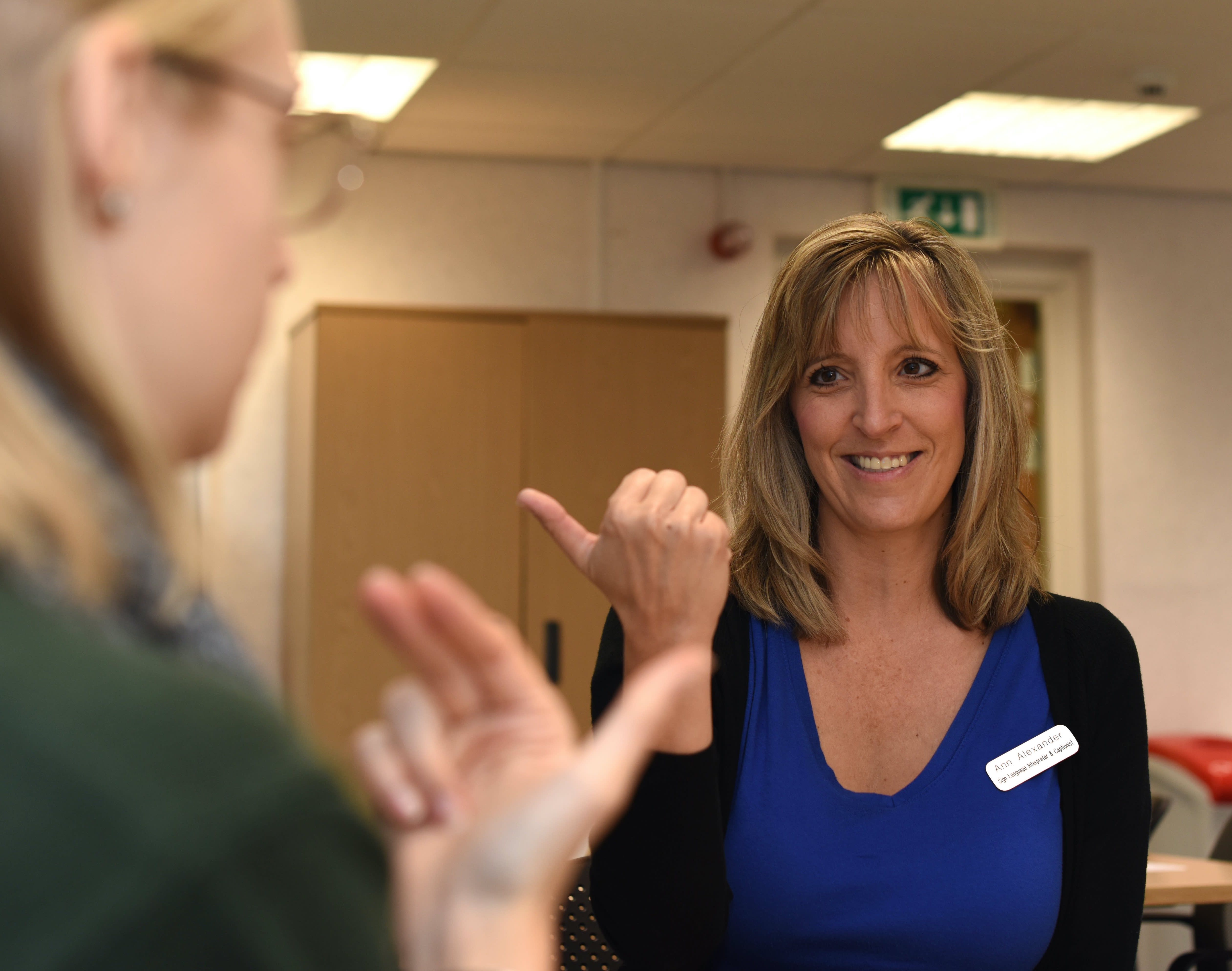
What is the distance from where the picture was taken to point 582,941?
181 centimetres

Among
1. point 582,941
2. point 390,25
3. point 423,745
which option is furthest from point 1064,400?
point 423,745

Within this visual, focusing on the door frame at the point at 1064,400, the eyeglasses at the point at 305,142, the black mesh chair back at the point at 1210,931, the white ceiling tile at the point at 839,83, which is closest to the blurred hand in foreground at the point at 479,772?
the eyeglasses at the point at 305,142

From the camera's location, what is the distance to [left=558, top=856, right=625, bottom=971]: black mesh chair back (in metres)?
1.81

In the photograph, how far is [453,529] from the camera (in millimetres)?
4449

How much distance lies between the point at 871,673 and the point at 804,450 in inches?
13.4

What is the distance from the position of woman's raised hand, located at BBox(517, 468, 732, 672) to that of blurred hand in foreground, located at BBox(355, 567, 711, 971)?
21.5 inches

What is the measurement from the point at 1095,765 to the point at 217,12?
4.67 ft

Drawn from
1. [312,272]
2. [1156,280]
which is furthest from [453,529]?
[1156,280]

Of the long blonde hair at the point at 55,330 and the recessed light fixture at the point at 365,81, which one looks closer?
the long blonde hair at the point at 55,330

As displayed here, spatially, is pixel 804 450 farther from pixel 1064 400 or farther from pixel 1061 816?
pixel 1064 400

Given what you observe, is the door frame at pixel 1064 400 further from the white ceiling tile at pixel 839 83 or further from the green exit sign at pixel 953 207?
the white ceiling tile at pixel 839 83

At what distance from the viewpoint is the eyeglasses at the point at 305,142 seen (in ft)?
1.91

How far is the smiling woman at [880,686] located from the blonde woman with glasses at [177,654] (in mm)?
624

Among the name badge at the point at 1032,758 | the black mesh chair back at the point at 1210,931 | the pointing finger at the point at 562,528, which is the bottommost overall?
the black mesh chair back at the point at 1210,931
